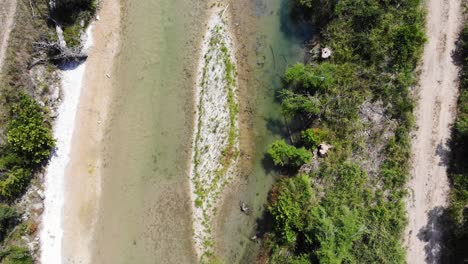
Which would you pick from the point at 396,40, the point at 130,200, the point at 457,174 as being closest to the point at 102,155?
the point at 130,200

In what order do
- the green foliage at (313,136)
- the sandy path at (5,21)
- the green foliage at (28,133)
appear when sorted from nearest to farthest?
the green foliage at (28,133), the sandy path at (5,21), the green foliage at (313,136)

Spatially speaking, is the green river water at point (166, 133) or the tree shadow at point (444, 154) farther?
the green river water at point (166, 133)

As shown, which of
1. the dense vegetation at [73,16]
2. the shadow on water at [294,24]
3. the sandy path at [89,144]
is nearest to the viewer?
the dense vegetation at [73,16]

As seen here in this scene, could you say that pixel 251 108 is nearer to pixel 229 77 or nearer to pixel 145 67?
pixel 229 77

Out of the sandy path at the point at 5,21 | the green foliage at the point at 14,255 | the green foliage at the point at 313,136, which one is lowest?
the green foliage at the point at 14,255

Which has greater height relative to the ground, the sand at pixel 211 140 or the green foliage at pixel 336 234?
the sand at pixel 211 140

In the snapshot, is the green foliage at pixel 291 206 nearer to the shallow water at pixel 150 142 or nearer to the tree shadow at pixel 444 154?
the shallow water at pixel 150 142

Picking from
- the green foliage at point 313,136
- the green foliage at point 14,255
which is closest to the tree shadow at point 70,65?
the green foliage at point 14,255

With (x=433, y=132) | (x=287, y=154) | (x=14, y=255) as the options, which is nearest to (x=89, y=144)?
(x=14, y=255)
